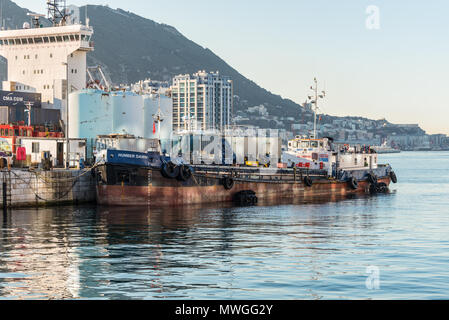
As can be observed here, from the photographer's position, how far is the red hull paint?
4203cm

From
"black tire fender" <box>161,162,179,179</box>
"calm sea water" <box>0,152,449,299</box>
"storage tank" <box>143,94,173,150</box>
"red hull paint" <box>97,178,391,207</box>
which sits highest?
"storage tank" <box>143,94,173,150</box>

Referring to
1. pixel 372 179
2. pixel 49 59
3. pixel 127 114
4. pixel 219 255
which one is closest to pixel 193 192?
pixel 127 114

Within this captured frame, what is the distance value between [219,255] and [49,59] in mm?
46457

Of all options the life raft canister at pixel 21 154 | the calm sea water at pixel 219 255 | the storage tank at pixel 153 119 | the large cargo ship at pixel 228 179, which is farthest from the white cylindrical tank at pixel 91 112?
the calm sea water at pixel 219 255

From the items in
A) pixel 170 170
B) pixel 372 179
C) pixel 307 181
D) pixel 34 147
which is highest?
pixel 34 147

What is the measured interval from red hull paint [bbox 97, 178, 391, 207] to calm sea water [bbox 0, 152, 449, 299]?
1.65 meters

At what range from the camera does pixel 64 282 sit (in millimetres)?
18469

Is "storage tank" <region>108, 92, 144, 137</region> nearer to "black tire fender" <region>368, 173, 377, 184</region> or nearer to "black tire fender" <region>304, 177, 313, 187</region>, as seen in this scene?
"black tire fender" <region>304, 177, 313, 187</region>

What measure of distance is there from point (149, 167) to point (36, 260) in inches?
789

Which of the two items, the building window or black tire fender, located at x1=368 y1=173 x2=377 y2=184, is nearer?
the building window

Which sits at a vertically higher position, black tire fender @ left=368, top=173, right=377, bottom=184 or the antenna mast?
the antenna mast

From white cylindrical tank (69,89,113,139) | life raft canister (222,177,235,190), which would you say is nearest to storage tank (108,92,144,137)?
white cylindrical tank (69,89,113,139)

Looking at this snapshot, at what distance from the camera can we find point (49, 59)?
210ft

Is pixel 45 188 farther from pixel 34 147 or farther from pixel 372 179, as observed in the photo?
pixel 372 179
